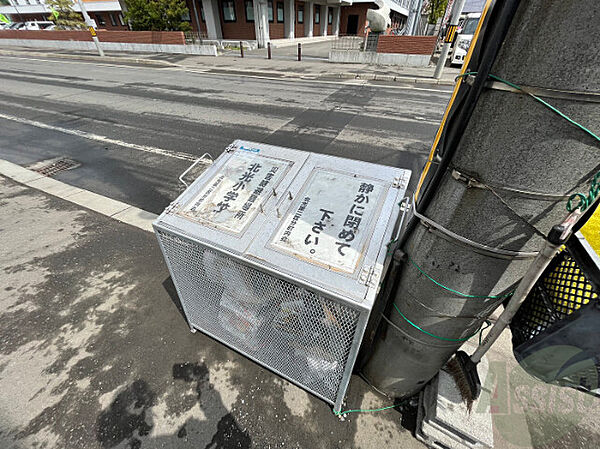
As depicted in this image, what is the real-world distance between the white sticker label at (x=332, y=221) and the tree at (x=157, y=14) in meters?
27.2

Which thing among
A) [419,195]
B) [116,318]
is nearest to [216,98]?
[116,318]

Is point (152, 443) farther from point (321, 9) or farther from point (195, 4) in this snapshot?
point (321, 9)

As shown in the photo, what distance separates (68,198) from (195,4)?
2734cm

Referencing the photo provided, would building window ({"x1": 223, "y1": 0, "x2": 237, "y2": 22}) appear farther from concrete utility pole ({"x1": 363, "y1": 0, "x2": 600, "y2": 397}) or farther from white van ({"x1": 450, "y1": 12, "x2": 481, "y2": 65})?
concrete utility pole ({"x1": 363, "y1": 0, "x2": 600, "y2": 397})

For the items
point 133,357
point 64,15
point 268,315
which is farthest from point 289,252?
point 64,15

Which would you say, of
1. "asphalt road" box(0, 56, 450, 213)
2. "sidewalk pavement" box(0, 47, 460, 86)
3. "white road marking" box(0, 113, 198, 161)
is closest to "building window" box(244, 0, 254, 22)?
"sidewalk pavement" box(0, 47, 460, 86)

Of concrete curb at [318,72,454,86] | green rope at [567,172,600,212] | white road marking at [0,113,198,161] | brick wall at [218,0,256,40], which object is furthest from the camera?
brick wall at [218,0,256,40]

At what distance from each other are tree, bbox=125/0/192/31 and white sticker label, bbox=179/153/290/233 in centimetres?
2659

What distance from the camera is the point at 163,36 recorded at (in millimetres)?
20906

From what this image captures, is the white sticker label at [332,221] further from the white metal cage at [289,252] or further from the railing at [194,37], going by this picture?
the railing at [194,37]

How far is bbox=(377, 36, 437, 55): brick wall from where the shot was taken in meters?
14.3

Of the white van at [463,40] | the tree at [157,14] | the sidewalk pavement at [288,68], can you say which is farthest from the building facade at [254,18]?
the white van at [463,40]

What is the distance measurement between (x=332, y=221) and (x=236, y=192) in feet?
2.62

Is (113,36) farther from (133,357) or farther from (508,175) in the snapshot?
(508,175)
